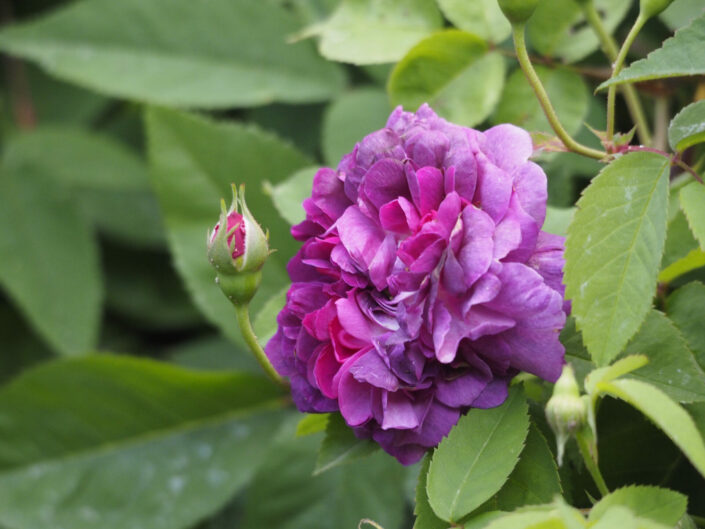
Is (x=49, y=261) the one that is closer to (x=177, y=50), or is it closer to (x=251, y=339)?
(x=177, y=50)

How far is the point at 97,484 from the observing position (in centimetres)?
103

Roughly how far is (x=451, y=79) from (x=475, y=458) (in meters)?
0.34

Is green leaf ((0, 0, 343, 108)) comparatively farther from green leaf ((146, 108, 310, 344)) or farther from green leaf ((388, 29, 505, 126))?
green leaf ((388, 29, 505, 126))

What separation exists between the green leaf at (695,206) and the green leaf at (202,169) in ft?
1.64

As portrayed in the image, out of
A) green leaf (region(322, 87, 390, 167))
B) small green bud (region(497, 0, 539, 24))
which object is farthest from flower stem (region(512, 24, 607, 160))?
green leaf (region(322, 87, 390, 167))

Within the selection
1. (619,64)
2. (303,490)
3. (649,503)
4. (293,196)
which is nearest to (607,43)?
(619,64)

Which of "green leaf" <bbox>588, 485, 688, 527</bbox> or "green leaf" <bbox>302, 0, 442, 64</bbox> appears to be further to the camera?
"green leaf" <bbox>302, 0, 442, 64</bbox>

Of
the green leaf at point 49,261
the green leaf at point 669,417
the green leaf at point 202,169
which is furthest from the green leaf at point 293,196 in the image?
the green leaf at point 49,261

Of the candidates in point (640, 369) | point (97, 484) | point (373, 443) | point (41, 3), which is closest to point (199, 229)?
point (97, 484)

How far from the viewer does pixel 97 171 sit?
125cm

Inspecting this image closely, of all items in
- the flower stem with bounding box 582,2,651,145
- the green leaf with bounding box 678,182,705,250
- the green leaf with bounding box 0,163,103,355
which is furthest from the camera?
the green leaf with bounding box 0,163,103,355

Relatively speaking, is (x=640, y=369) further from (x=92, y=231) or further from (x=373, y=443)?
(x=92, y=231)

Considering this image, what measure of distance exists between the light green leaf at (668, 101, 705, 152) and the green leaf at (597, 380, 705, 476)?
0.18 meters

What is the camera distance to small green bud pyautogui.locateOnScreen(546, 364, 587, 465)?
16.8 inches
